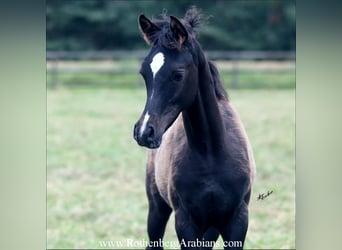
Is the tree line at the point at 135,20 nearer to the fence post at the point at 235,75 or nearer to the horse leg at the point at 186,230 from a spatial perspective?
the fence post at the point at 235,75

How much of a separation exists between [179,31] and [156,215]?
4.03 feet

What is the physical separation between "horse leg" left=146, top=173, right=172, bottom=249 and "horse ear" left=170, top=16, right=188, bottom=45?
3.36ft

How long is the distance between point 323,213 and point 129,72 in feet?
16.0

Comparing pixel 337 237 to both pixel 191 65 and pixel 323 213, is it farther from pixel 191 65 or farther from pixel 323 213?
pixel 191 65

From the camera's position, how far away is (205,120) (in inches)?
108

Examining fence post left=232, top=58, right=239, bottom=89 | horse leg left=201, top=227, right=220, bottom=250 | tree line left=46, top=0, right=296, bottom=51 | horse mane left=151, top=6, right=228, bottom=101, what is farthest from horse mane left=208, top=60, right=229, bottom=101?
fence post left=232, top=58, right=239, bottom=89

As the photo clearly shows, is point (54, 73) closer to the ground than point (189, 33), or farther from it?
closer to the ground

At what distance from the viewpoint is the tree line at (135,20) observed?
3.87 metres

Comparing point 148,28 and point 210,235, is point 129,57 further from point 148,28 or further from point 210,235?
point 148,28

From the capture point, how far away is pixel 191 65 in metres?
2.59

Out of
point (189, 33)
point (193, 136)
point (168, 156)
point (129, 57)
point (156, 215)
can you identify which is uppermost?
point (189, 33)

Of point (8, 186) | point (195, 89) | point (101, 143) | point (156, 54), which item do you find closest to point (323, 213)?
point (195, 89)

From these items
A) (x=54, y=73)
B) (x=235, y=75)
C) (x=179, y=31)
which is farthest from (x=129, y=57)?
(x=179, y=31)

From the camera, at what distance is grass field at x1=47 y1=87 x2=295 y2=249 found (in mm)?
4203
